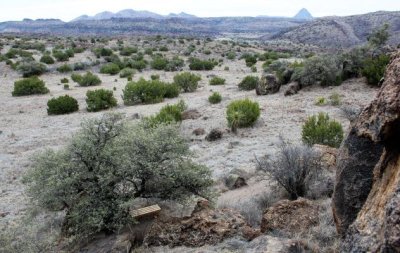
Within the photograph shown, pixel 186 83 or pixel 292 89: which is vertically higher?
pixel 292 89

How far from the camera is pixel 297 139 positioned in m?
11.6

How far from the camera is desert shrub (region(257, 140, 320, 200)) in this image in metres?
7.47

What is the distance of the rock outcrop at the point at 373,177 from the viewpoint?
3.01m

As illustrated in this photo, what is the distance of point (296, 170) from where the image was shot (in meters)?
7.57

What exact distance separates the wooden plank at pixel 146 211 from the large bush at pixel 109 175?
221 mm

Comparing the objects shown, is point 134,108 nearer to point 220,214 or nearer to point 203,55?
point 220,214

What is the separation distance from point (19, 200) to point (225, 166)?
451cm

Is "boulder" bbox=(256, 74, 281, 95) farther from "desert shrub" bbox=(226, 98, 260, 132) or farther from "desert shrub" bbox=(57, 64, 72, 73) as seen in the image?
"desert shrub" bbox=(57, 64, 72, 73)

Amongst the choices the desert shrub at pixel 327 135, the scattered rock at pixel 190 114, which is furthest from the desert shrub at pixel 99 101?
the desert shrub at pixel 327 135

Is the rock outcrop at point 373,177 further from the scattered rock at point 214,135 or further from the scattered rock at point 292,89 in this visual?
the scattered rock at point 292,89

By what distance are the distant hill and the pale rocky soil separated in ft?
245

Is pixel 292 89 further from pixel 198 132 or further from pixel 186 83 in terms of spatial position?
pixel 198 132

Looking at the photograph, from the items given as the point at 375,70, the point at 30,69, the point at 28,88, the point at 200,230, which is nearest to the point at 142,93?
the point at 28,88

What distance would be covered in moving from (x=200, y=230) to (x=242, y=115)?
787cm
